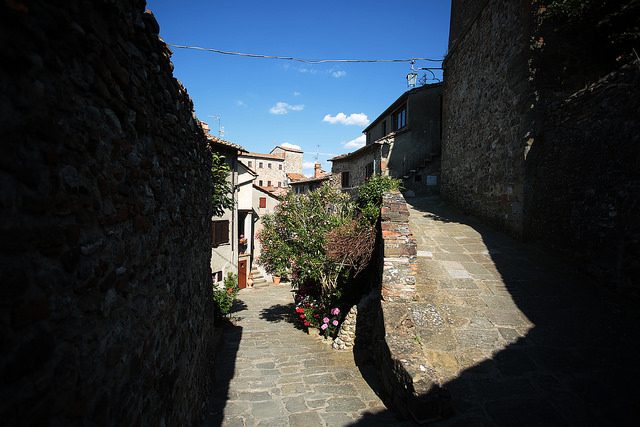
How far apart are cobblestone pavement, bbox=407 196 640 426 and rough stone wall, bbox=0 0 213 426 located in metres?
3.29

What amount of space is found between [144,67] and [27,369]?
72.3 inches

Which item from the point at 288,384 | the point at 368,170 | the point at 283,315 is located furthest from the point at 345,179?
the point at 288,384

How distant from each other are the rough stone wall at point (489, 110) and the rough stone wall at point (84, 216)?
26.6 ft

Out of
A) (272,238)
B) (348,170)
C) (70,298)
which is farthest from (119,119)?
(348,170)

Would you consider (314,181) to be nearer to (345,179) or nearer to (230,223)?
(345,179)

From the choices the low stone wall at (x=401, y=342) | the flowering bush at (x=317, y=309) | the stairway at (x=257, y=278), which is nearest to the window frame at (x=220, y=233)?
the flowering bush at (x=317, y=309)

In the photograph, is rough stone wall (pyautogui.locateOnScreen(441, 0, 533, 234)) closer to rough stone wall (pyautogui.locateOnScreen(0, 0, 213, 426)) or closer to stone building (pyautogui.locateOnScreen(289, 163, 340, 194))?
rough stone wall (pyautogui.locateOnScreen(0, 0, 213, 426))

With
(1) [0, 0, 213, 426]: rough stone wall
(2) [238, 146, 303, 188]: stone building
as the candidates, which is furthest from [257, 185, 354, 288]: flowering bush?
(2) [238, 146, 303, 188]: stone building

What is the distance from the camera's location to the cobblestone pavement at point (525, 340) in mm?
3361

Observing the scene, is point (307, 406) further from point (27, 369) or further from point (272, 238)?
point (272, 238)

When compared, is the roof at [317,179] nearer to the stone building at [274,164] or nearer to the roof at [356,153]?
the roof at [356,153]

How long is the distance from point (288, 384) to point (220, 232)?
8018 mm

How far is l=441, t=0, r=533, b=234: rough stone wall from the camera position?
25.8ft

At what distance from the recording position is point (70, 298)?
128 cm
